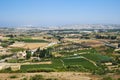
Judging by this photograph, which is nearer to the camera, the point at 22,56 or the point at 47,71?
the point at 47,71

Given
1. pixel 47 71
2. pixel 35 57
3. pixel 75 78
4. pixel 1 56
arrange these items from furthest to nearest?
pixel 1 56 → pixel 35 57 → pixel 47 71 → pixel 75 78

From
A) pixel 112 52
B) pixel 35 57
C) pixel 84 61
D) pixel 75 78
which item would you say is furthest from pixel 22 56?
pixel 75 78

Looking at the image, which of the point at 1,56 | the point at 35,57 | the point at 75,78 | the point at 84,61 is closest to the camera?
the point at 75,78

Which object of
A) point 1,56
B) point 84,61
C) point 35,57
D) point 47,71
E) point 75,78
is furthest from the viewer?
point 1,56

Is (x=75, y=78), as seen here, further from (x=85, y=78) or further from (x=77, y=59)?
(x=77, y=59)

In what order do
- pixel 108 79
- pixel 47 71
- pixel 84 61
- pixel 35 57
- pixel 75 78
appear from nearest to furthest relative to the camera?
pixel 108 79, pixel 75 78, pixel 47 71, pixel 84 61, pixel 35 57

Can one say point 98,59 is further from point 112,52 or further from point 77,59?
point 112,52

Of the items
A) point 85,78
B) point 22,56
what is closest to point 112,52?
point 22,56

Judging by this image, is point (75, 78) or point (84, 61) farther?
point (84, 61)
